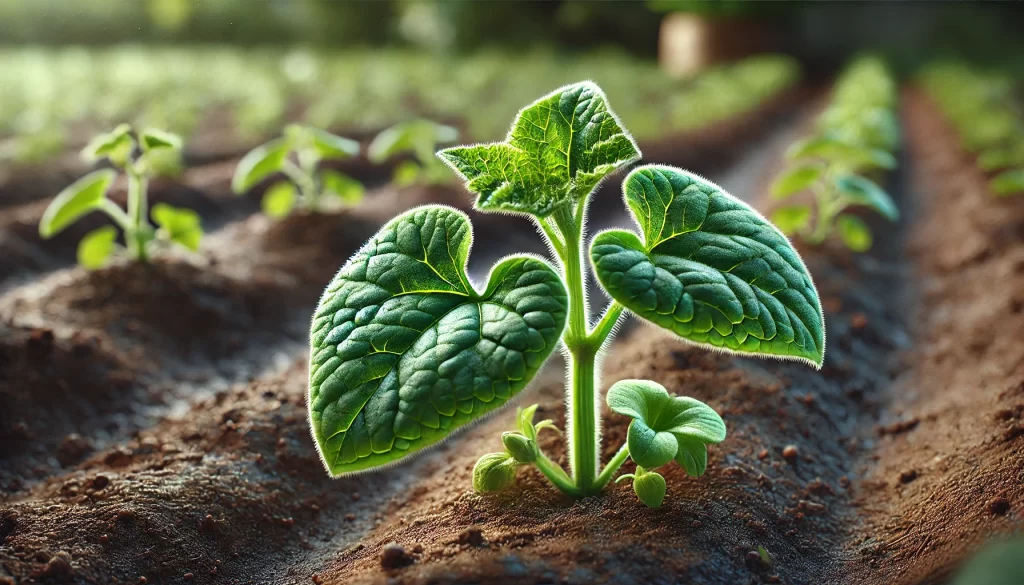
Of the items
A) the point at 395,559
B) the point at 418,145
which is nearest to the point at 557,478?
the point at 395,559

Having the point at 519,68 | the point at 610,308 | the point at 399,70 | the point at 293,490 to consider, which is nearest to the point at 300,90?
the point at 399,70

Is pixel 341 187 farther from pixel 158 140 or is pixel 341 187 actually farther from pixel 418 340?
pixel 418 340

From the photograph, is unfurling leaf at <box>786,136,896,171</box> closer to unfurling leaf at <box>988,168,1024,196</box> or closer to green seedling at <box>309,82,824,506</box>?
unfurling leaf at <box>988,168,1024,196</box>

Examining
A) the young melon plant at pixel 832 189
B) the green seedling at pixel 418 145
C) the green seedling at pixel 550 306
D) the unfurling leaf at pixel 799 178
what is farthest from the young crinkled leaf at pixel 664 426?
the green seedling at pixel 418 145

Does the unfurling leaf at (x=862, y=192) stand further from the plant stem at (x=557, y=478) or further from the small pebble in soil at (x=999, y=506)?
the plant stem at (x=557, y=478)

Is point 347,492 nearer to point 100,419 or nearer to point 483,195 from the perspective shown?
point 100,419

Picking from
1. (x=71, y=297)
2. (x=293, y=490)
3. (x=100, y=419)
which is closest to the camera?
(x=293, y=490)
